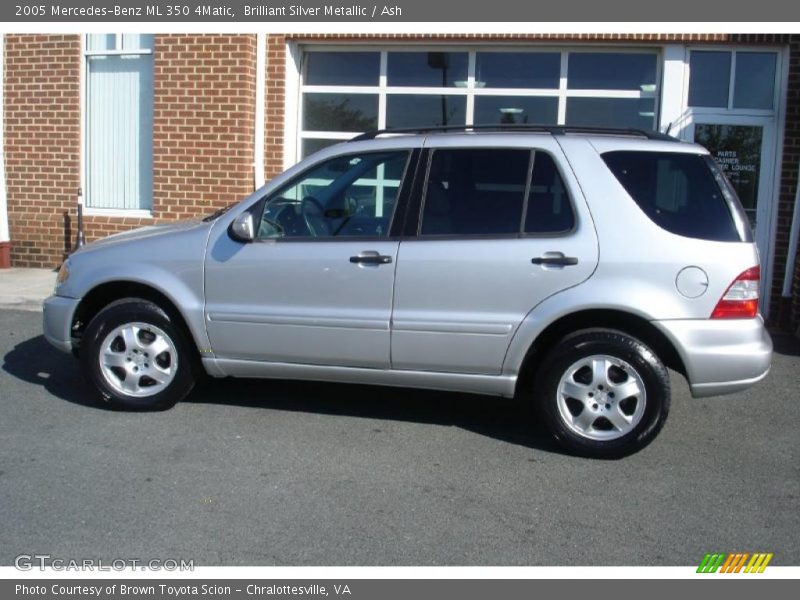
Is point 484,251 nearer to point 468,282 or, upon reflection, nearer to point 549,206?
point 468,282

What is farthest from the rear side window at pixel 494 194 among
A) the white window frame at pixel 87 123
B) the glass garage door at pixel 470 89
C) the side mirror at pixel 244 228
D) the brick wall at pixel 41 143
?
the brick wall at pixel 41 143

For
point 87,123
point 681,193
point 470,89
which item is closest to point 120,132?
point 87,123

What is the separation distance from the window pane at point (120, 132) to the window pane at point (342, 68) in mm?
2013

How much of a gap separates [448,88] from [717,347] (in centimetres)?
578

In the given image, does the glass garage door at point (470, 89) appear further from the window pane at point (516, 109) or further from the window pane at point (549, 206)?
the window pane at point (549, 206)

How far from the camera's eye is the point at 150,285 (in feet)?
18.3

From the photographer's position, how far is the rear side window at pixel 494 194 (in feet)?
16.8

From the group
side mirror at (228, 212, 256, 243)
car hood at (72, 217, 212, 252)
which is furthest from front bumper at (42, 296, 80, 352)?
side mirror at (228, 212, 256, 243)

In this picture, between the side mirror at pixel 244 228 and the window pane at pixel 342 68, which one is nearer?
the side mirror at pixel 244 228

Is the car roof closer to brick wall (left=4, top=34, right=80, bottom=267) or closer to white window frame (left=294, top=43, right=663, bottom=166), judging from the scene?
white window frame (left=294, top=43, right=663, bottom=166)

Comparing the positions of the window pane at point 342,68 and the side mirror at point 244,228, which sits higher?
the window pane at point 342,68

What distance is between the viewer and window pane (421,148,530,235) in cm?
516

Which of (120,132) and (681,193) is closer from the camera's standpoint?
(681,193)

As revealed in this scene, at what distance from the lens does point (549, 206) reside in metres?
5.11
